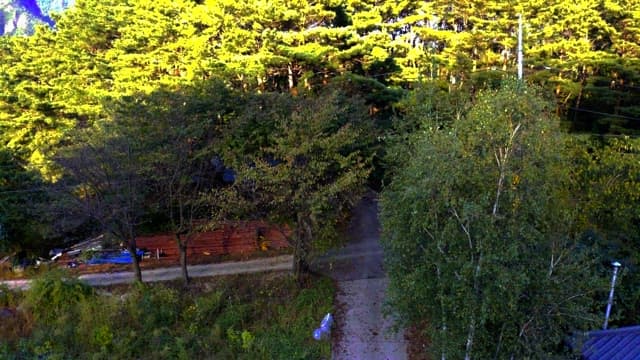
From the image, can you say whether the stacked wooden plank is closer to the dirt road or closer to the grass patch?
the dirt road

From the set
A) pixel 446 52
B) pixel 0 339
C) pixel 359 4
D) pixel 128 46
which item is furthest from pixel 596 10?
pixel 0 339

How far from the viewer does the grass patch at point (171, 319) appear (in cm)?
1200

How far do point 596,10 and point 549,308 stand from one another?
19173mm

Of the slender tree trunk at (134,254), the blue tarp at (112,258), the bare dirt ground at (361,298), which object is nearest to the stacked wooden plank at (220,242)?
the blue tarp at (112,258)

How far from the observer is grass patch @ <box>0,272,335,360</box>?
39.4 feet

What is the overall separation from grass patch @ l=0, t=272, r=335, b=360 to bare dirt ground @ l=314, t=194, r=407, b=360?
0.50 metres

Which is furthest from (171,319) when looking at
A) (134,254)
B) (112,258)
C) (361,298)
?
(361,298)

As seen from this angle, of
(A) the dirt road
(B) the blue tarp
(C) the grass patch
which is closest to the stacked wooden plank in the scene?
(B) the blue tarp

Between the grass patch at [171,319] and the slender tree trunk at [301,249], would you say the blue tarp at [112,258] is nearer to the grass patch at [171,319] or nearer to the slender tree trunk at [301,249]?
the grass patch at [171,319]

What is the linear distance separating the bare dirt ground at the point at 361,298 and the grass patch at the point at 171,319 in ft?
1.64

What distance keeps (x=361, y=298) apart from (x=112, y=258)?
9311 mm

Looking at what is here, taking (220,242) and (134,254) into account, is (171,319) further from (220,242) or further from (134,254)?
(220,242)

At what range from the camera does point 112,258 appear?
16797 millimetres

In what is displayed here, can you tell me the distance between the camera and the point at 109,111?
50.3 feet
